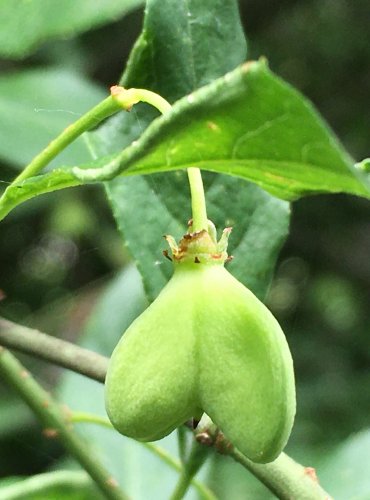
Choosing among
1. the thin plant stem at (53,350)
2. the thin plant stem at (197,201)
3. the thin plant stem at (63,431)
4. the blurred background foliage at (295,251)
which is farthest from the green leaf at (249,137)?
the blurred background foliage at (295,251)

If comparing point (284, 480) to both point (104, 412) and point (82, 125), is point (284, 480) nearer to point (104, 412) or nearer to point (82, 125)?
point (82, 125)

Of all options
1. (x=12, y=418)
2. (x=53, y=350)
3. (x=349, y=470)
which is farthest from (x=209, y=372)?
(x=12, y=418)

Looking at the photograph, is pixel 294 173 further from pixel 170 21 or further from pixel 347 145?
pixel 347 145

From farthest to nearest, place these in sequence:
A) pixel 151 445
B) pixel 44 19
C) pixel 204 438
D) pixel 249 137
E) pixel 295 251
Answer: pixel 295 251
pixel 44 19
pixel 151 445
pixel 204 438
pixel 249 137

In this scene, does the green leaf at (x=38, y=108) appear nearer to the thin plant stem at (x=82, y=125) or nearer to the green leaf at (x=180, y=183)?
the green leaf at (x=180, y=183)

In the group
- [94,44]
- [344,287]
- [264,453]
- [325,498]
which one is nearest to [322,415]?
[344,287]

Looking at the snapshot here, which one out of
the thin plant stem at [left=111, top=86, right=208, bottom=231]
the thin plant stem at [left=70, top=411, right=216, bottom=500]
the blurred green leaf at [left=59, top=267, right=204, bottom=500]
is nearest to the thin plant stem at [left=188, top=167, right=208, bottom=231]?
the thin plant stem at [left=111, top=86, right=208, bottom=231]
